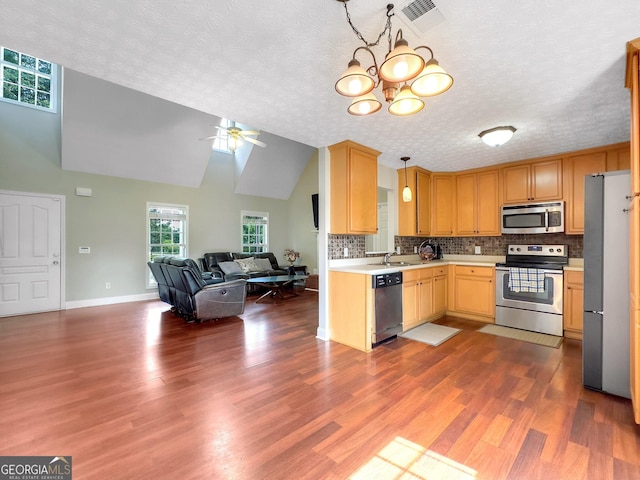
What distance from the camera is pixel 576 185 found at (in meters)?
3.82

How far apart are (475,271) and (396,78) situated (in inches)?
148

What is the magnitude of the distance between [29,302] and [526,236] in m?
8.36

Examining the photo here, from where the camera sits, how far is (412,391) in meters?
2.35

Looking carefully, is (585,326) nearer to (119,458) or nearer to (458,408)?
(458,408)

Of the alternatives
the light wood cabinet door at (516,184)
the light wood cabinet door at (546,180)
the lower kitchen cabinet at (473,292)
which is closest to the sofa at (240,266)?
the lower kitchen cabinet at (473,292)

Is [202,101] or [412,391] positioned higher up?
[202,101]

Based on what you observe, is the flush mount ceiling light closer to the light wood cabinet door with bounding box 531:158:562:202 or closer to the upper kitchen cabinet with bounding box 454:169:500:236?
the light wood cabinet door with bounding box 531:158:562:202

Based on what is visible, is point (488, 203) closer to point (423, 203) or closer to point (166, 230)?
point (423, 203)

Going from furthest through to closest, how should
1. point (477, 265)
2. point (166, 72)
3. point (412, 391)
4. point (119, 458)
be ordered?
point (477, 265)
point (412, 391)
point (166, 72)
point (119, 458)

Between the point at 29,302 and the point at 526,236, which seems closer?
the point at 526,236

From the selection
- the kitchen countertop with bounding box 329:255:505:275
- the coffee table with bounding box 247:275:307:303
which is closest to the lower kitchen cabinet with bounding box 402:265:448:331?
the kitchen countertop with bounding box 329:255:505:275

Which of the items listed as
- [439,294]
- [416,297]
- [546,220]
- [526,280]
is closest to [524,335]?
[526,280]

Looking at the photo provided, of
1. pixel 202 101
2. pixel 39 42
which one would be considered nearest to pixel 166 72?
pixel 202 101

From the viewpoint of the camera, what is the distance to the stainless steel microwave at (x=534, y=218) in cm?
393
